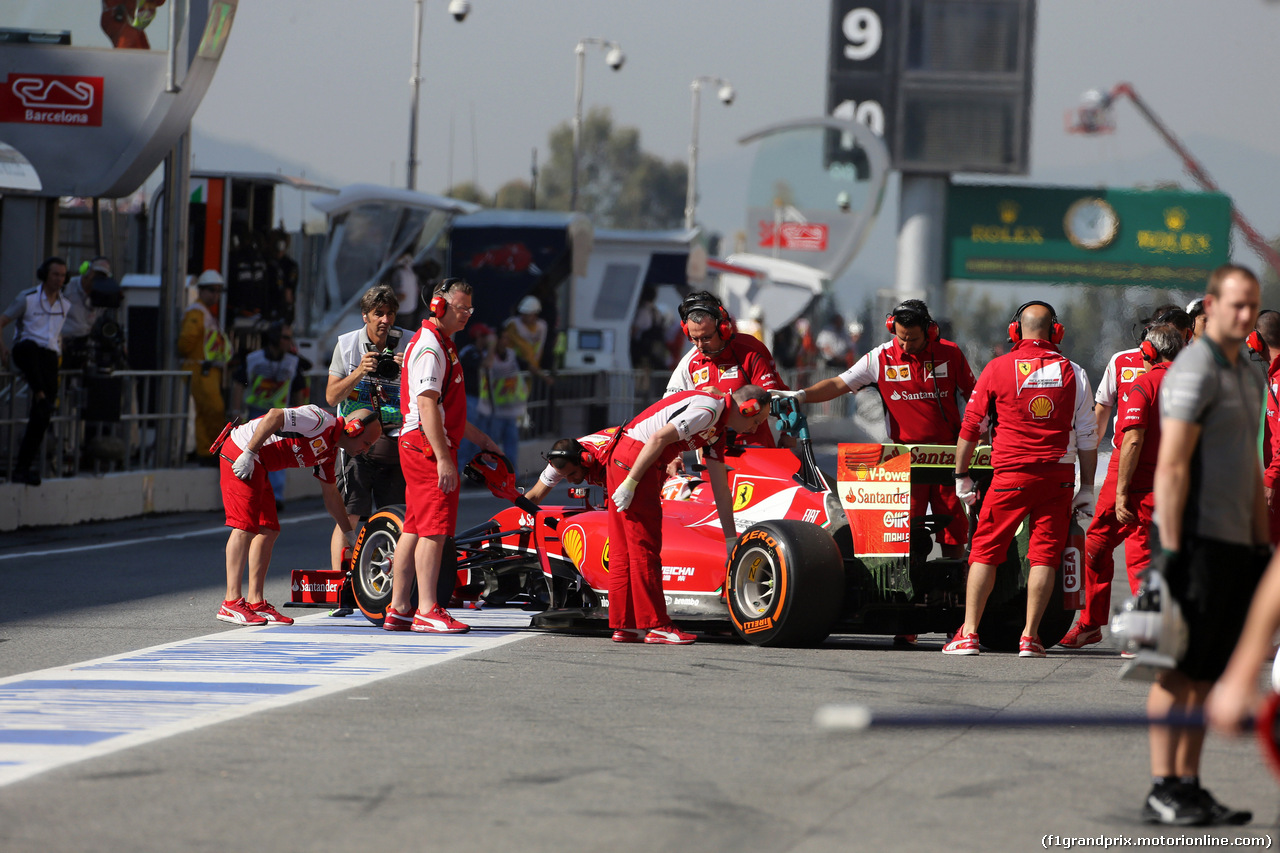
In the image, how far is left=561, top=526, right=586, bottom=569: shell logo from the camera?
32.8ft

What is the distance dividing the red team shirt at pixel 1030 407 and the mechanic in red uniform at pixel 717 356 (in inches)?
62.8

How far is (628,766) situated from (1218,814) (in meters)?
1.90

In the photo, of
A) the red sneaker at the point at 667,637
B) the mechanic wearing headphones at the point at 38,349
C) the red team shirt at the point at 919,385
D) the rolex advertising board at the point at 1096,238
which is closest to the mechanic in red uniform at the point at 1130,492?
the red team shirt at the point at 919,385

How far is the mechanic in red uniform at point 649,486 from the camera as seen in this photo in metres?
9.16

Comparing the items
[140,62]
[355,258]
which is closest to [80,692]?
[140,62]

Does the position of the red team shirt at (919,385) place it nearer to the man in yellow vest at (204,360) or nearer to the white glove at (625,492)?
the white glove at (625,492)

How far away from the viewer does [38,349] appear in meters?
15.6

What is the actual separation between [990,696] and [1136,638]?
261cm

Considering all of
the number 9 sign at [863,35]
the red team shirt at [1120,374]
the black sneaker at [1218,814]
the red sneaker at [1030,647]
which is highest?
the number 9 sign at [863,35]

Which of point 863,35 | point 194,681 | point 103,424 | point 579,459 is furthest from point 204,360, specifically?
point 863,35

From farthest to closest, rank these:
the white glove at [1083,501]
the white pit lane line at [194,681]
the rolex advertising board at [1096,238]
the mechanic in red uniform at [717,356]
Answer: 1. the rolex advertising board at [1096,238]
2. the mechanic in red uniform at [717,356]
3. the white glove at [1083,501]
4. the white pit lane line at [194,681]

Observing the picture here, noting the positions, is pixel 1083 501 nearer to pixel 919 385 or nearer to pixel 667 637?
pixel 919 385

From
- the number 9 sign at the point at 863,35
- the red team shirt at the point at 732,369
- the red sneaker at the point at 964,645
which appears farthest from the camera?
the number 9 sign at the point at 863,35

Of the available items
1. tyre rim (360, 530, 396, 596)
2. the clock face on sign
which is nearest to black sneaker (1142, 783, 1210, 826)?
tyre rim (360, 530, 396, 596)
